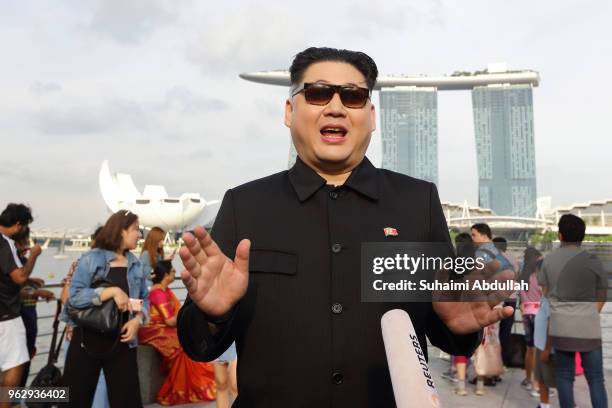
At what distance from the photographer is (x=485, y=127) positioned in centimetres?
13188

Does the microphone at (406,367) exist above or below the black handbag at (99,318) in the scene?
above

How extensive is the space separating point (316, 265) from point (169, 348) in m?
4.27

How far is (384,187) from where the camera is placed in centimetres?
164

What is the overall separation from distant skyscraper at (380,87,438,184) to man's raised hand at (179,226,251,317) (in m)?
134

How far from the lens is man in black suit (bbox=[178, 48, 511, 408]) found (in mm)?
1386

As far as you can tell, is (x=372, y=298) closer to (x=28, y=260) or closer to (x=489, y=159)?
(x=28, y=260)

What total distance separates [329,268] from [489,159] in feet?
457

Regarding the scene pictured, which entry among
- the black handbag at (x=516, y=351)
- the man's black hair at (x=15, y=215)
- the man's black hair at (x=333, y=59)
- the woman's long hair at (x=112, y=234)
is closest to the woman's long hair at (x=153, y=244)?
the man's black hair at (x=15, y=215)

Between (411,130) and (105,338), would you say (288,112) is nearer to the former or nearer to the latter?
(105,338)

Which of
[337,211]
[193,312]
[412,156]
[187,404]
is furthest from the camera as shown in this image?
[412,156]

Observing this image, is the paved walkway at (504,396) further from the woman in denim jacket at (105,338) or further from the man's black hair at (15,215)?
the man's black hair at (15,215)

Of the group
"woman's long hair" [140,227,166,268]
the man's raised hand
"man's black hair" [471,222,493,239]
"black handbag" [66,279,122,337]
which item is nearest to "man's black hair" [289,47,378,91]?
the man's raised hand

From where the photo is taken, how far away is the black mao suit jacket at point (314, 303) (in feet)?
4.62

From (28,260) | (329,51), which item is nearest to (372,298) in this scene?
(329,51)
